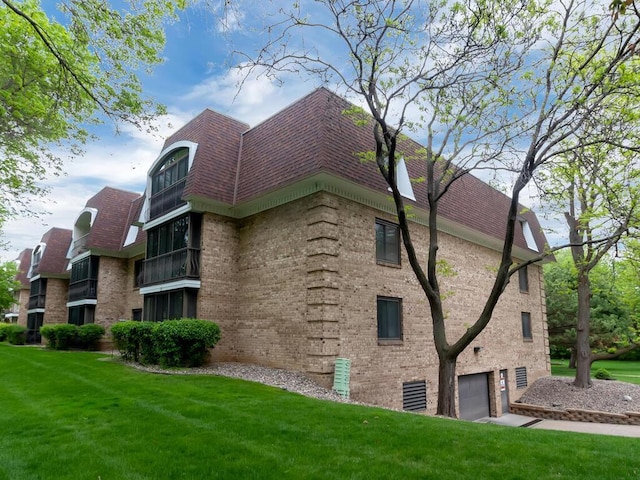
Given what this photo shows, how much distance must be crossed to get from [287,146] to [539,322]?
60.8ft

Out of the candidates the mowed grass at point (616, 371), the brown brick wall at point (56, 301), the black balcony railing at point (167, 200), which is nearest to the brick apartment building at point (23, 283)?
the brown brick wall at point (56, 301)

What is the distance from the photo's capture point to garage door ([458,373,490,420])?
17312 mm

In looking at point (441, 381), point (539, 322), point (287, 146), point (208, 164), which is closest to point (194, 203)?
point (208, 164)

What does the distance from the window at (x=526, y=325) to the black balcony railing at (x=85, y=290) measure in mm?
22956

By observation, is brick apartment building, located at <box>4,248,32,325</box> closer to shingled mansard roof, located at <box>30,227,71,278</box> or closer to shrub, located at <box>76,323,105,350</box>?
shingled mansard roof, located at <box>30,227,71,278</box>

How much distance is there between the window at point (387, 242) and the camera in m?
14.3

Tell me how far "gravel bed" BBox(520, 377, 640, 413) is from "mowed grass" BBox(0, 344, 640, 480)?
12840 mm

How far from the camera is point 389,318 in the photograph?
1403 centimetres

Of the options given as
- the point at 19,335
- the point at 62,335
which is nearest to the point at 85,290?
the point at 62,335

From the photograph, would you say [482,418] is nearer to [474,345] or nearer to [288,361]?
[474,345]

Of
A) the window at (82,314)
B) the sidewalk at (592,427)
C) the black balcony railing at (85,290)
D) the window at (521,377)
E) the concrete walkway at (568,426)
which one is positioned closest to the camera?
the sidewalk at (592,427)

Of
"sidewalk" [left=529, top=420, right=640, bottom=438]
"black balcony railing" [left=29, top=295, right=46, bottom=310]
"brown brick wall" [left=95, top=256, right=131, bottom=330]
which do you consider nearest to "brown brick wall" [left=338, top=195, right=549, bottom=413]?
"sidewalk" [left=529, top=420, right=640, bottom=438]

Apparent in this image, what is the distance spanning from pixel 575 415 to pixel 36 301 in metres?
34.0

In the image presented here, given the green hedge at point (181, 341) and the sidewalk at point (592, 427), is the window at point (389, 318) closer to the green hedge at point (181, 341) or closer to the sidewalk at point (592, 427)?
the green hedge at point (181, 341)
